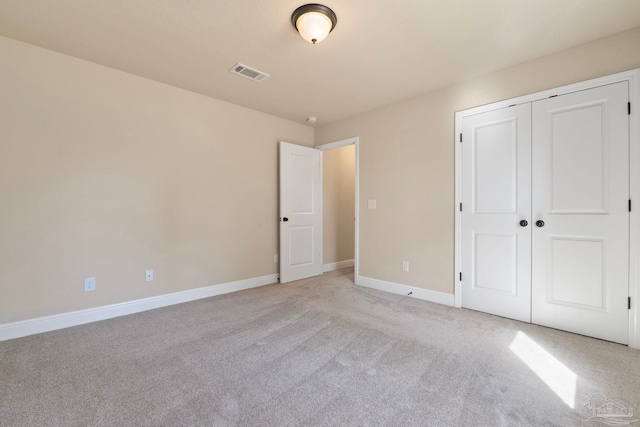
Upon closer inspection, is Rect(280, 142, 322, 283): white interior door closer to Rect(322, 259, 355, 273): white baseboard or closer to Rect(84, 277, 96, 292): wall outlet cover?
Rect(322, 259, 355, 273): white baseboard

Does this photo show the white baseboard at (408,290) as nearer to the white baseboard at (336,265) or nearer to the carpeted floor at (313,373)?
the carpeted floor at (313,373)

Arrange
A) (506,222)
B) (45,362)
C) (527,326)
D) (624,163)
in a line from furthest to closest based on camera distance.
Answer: (506,222) → (527,326) → (624,163) → (45,362)

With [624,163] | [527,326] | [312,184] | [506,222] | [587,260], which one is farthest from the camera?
[312,184]

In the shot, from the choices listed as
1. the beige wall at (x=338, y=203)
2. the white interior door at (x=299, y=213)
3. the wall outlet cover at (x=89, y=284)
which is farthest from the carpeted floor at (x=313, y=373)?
the beige wall at (x=338, y=203)

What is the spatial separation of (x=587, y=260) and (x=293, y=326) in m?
2.63

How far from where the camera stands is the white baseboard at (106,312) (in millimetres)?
2320

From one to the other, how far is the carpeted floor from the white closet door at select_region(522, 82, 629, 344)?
0.81ft

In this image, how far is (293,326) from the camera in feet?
8.30

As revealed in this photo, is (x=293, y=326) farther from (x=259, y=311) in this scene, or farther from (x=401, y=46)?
(x=401, y=46)

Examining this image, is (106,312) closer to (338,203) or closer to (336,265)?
(336,265)

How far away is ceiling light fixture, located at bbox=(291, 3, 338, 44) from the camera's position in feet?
6.23

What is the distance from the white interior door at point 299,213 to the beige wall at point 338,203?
13.6 inches

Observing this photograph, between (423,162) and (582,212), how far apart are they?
5.02ft

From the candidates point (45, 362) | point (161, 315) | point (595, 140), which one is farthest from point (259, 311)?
point (595, 140)
